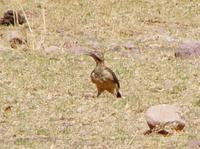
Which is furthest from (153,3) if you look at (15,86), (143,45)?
(15,86)

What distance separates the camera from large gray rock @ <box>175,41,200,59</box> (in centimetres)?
1061

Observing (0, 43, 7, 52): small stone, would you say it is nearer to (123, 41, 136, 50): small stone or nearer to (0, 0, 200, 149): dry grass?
(0, 0, 200, 149): dry grass

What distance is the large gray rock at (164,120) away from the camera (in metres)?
7.05

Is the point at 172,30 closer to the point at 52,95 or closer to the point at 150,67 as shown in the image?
the point at 150,67

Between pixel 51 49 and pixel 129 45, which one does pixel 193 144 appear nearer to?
pixel 51 49

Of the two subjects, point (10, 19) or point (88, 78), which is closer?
point (88, 78)

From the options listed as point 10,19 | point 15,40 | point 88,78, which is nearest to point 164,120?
point 88,78

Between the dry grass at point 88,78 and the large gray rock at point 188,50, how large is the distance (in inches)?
6.6

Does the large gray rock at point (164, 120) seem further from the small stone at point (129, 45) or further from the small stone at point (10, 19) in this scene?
the small stone at point (10, 19)

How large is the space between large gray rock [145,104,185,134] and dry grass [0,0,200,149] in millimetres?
81

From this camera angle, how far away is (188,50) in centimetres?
1064

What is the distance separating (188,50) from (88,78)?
64.1 inches

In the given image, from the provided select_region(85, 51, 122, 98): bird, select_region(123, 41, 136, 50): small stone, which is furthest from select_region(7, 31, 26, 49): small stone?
select_region(85, 51, 122, 98): bird

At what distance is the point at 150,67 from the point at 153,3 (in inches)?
161
